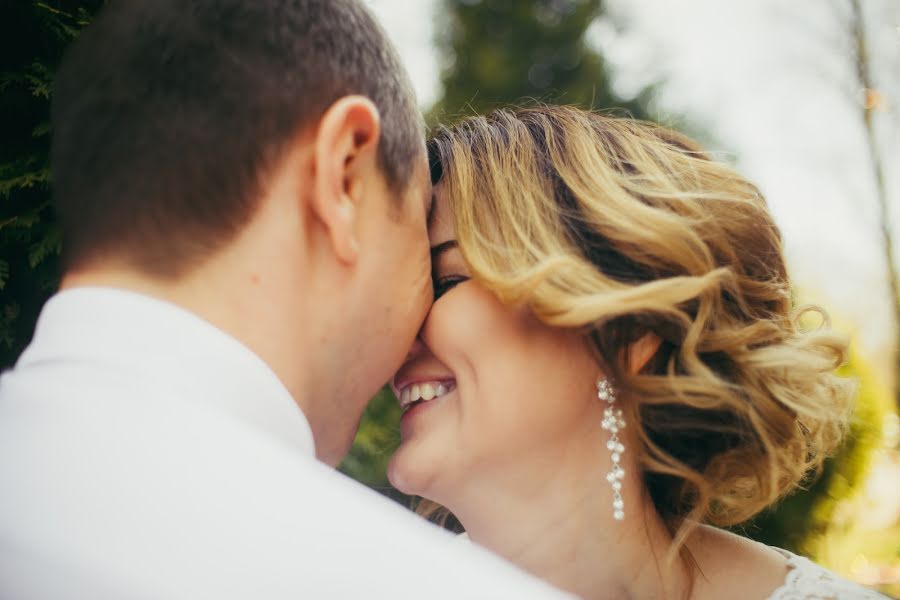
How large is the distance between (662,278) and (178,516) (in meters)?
1.64

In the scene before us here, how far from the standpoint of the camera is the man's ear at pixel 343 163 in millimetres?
1540

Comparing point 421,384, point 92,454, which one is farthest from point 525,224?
point 92,454

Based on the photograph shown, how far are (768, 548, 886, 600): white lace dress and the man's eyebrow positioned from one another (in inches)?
60.2

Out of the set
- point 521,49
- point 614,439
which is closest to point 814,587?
point 614,439

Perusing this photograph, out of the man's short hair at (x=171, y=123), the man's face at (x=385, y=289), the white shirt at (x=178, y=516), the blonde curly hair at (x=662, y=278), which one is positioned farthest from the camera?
the blonde curly hair at (x=662, y=278)

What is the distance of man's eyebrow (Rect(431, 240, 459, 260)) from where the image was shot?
7.48ft

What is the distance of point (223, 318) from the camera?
4.71 feet

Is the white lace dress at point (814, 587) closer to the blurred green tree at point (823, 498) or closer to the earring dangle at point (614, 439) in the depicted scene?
the earring dangle at point (614, 439)

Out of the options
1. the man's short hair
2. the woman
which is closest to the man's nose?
the woman

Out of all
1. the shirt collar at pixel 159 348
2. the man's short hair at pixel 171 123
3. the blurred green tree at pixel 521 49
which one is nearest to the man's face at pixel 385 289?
the man's short hair at pixel 171 123

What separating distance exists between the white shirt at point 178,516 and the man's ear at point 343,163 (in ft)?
2.05

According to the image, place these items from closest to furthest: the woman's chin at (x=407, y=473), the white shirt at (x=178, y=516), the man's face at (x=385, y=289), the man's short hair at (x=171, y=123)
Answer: the white shirt at (x=178, y=516) → the man's short hair at (x=171, y=123) → the man's face at (x=385, y=289) → the woman's chin at (x=407, y=473)

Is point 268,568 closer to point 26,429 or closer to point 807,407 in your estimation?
point 26,429

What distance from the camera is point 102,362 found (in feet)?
3.85
